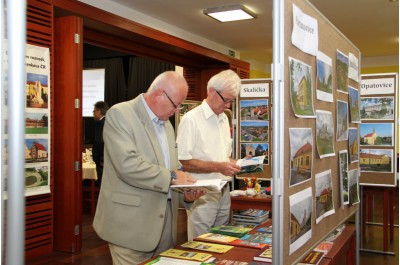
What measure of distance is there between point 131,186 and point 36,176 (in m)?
2.61

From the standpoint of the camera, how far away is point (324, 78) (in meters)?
2.00

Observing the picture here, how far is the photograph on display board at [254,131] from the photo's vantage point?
16.8 ft

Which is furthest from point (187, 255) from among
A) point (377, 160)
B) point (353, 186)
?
point (377, 160)

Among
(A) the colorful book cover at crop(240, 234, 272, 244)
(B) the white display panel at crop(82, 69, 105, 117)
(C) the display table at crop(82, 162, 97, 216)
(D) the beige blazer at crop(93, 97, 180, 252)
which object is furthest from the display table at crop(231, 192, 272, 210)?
(B) the white display panel at crop(82, 69, 105, 117)

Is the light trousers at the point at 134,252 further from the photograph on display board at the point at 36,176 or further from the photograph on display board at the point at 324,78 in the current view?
the photograph on display board at the point at 36,176

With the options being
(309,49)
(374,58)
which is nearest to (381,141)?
(309,49)

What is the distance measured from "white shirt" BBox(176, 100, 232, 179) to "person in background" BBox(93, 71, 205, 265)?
0.58 m

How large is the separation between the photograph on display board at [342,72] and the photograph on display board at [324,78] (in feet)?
0.50

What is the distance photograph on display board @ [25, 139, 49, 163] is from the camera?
4.18 m

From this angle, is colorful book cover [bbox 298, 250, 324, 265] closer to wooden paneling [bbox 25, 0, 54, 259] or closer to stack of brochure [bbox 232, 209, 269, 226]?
stack of brochure [bbox 232, 209, 269, 226]

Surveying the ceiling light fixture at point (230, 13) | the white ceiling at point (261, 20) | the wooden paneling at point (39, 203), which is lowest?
the wooden paneling at point (39, 203)

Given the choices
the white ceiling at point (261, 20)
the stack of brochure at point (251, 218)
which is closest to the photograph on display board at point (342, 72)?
the stack of brochure at point (251, 218)

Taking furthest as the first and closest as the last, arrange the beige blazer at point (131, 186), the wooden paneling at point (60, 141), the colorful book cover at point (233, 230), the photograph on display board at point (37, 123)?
1. the wooden paneling at point (60, 141)
2. the photograph on display board at point (37, 123)
3. the colorful book cover at point (233, 230)
4. the beige blazer at point (131, 186)

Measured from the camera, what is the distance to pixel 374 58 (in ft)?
36.4
